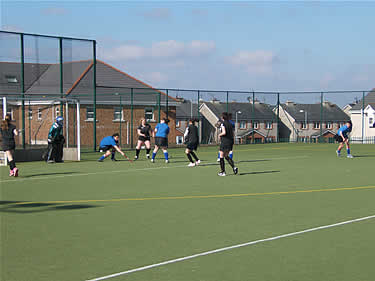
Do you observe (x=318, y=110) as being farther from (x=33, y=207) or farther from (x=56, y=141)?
(x=33, y=207)

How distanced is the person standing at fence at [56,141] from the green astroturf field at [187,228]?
509 centimetres

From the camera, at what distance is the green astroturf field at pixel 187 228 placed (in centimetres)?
582

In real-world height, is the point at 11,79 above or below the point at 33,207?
above

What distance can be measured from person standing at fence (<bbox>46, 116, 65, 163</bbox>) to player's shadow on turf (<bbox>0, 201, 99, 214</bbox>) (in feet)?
31.1

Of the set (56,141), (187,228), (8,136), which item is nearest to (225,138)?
(8,136)

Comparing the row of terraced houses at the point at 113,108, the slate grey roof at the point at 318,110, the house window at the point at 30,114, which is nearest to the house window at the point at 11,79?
the row of terraced houses at the point at 113,108

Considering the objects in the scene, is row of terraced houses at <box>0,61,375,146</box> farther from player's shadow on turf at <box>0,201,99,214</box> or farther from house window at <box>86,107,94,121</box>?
player's shadow on turf at <box>0,201,99,214</box>

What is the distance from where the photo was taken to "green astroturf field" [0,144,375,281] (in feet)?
19.1

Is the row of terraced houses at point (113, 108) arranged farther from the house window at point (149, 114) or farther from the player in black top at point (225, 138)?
the player in black top at point (225, 138)

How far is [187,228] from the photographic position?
8.00 metres

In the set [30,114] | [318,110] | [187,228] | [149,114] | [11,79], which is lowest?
[187,228]

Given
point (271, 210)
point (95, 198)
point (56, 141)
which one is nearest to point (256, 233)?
point (271, 210)

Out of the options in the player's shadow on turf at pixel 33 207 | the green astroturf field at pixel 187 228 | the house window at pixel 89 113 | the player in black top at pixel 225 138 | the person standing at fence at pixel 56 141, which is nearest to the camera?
the green astroturf field at pixel 187 228

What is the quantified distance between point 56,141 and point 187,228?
13174 mm
